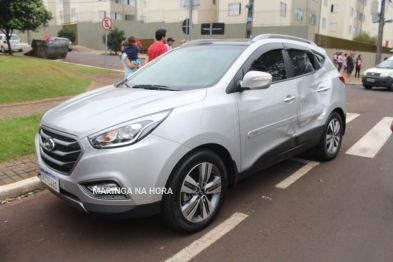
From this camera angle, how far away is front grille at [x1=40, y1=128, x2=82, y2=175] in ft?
9.33

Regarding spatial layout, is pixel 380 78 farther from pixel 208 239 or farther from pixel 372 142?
pixel 208 239

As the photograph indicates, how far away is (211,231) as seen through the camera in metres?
3.33

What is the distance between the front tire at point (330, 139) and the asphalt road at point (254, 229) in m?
0.64

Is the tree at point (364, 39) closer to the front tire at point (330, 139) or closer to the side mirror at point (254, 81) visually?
the front tire at point (330, 139)

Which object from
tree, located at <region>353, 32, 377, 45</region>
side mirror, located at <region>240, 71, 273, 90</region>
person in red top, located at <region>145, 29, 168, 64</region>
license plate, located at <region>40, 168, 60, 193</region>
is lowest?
license plate, located at <region>40, 168, 60, 193</region>

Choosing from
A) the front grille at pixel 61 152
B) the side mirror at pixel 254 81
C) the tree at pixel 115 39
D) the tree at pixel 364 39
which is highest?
the tree at pixel 364 39


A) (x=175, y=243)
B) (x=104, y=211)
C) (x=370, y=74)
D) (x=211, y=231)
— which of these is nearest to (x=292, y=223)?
(x=211, y=231)

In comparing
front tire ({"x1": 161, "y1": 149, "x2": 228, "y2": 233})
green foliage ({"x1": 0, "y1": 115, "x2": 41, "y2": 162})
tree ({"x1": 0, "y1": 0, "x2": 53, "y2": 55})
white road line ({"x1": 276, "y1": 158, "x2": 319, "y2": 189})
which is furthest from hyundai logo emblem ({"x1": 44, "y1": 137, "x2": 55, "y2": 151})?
tree ({"x1": 0, "y1": 0, "x2": 53, "y2": 55})

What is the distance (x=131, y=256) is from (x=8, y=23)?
2046 centimetres

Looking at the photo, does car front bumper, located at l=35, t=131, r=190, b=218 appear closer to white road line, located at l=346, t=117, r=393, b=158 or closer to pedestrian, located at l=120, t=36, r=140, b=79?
white road line, located at l=346, t=117, r=393, b=158

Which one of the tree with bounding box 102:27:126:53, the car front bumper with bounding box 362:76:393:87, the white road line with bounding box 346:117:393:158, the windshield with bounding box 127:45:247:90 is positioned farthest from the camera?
the tree with bounding box 102:27:126:53

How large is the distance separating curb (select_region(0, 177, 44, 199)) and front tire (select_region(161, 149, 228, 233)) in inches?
83.3

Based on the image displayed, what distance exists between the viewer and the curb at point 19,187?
4.10 metres

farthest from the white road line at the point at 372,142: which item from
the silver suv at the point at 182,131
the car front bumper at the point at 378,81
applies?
the car front bumper at the point at 378,81
